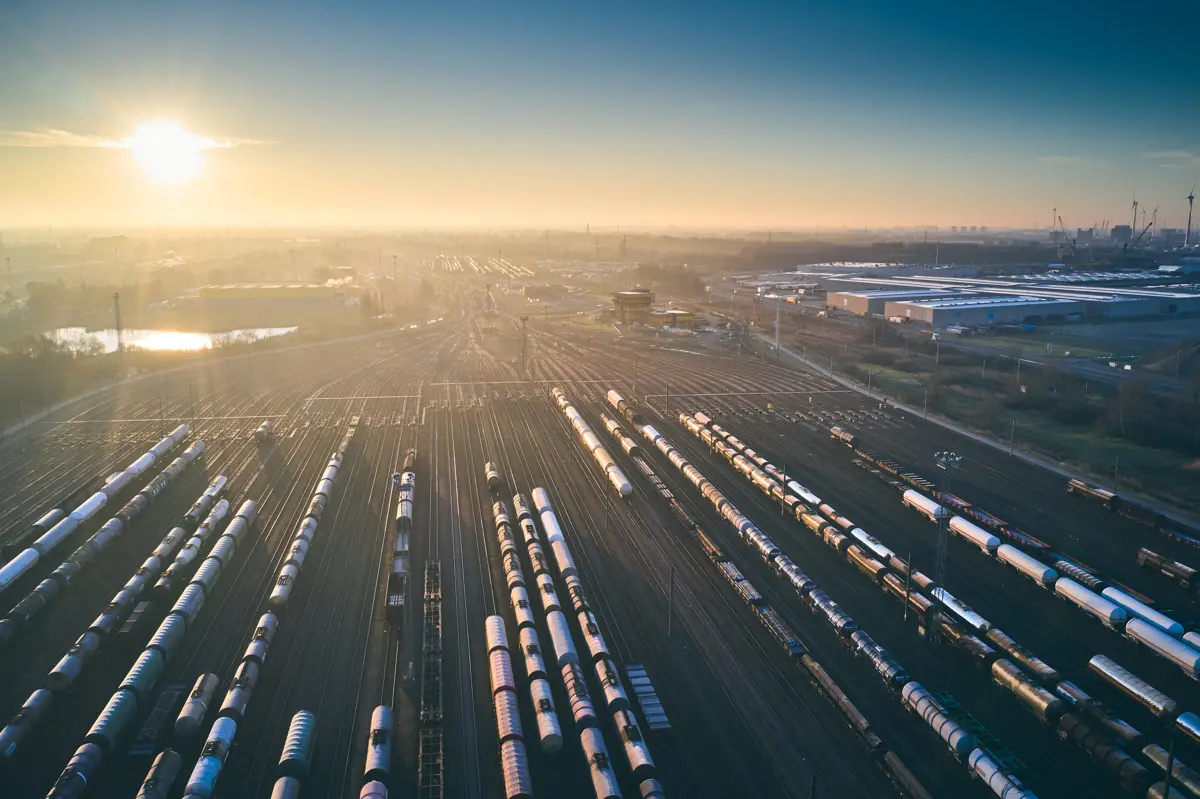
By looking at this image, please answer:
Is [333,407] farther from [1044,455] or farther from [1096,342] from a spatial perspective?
[1096,342]

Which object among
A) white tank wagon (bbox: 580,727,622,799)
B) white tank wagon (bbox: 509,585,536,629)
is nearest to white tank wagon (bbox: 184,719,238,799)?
white tank wagon (bbox: 509,585,536,629)

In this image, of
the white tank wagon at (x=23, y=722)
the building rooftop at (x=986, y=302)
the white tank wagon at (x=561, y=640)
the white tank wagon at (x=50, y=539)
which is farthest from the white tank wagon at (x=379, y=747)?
the building rooftop at (x=986, y=302)

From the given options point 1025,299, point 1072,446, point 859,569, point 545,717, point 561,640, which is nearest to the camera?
point 545,717

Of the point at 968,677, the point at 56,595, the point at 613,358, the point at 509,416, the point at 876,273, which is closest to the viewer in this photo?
the point at 968,677

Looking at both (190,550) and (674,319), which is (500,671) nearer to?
(190,550)

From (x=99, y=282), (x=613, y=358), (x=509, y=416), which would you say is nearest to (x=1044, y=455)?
(x=509, y=416)

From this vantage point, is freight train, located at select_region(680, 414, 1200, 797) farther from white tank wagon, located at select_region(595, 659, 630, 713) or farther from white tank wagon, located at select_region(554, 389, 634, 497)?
white tank wagon, located at select_region(554, 389, 634, 497)

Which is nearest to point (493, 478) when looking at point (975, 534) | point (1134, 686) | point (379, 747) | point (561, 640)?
point (561, 640)
